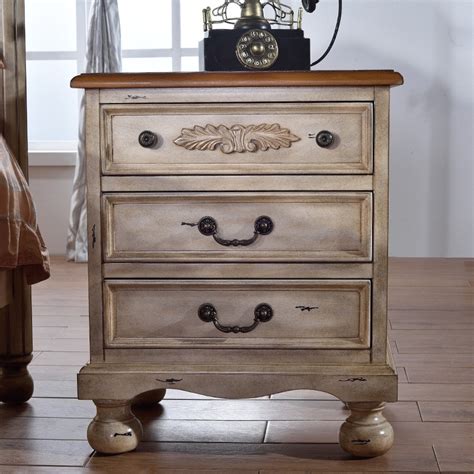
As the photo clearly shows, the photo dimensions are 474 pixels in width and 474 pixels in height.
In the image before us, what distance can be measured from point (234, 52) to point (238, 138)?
200mm

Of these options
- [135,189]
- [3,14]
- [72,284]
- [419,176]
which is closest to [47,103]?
[72,284]

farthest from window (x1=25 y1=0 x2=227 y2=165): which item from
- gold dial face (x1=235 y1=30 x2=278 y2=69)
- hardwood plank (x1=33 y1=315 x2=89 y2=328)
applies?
gold dial face (x1=235 y1=30 x2=278 y2=69)

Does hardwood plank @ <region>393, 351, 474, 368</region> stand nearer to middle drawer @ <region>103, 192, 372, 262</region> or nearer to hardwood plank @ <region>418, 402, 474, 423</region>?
hardwood plank @ <region>418, 402, 474, 423</region>

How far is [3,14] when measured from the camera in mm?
1944

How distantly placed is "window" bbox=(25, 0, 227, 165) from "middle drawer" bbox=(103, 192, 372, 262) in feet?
9.54

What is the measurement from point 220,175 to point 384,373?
44 centimetres

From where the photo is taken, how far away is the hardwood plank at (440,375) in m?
2.19

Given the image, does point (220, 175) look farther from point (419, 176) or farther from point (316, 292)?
point (419, 176)

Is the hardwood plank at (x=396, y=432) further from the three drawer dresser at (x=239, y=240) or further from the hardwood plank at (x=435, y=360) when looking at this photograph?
the hardwood plank at (x=435, y=360)

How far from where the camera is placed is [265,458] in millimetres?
1663

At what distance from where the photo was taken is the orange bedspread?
5.39ft

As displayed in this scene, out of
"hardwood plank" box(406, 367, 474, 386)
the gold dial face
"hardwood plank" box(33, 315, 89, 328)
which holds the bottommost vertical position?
"hardwood plank" box(33, 315, 89, 328)

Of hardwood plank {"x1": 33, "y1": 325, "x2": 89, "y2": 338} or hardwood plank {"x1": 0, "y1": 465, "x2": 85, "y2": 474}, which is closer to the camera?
hardwood plank {"x1": 0, "y1": 465, "x2": 85, "y2": 474}

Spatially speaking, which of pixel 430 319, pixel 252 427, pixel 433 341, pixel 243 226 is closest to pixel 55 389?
pixel 252 427
